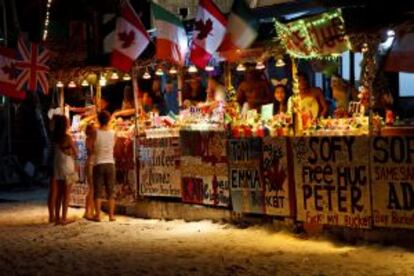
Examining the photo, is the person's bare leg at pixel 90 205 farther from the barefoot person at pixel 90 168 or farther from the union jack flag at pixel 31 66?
the union jack flag at pixel 31 66

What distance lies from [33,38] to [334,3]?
20.3 metres

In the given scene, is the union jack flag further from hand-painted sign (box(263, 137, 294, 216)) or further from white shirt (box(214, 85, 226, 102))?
hand-painted sign (box(263, 137, 294, 216))

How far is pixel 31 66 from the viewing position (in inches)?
640

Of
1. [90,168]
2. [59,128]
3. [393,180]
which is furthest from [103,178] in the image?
[393,180]

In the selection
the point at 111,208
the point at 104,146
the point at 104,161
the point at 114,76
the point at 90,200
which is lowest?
the point at 111,208

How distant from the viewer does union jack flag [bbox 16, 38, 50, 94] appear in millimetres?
16266

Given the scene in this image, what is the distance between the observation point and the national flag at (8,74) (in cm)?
1616

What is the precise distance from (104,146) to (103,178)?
637mm

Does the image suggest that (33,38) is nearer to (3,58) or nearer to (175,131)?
(3,58)

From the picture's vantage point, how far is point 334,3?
1280cm

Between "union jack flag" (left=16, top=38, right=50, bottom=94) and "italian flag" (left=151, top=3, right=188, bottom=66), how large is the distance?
173 inches

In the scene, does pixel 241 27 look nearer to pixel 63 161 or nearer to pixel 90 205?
pixel 63 161

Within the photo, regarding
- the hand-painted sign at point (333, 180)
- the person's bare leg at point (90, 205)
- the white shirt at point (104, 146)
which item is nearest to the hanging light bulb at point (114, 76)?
the white shirt at point (104, 146)

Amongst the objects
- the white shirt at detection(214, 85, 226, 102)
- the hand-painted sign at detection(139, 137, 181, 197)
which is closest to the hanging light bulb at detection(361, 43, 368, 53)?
the white shirt at detection(214, 85, 226, 102)
